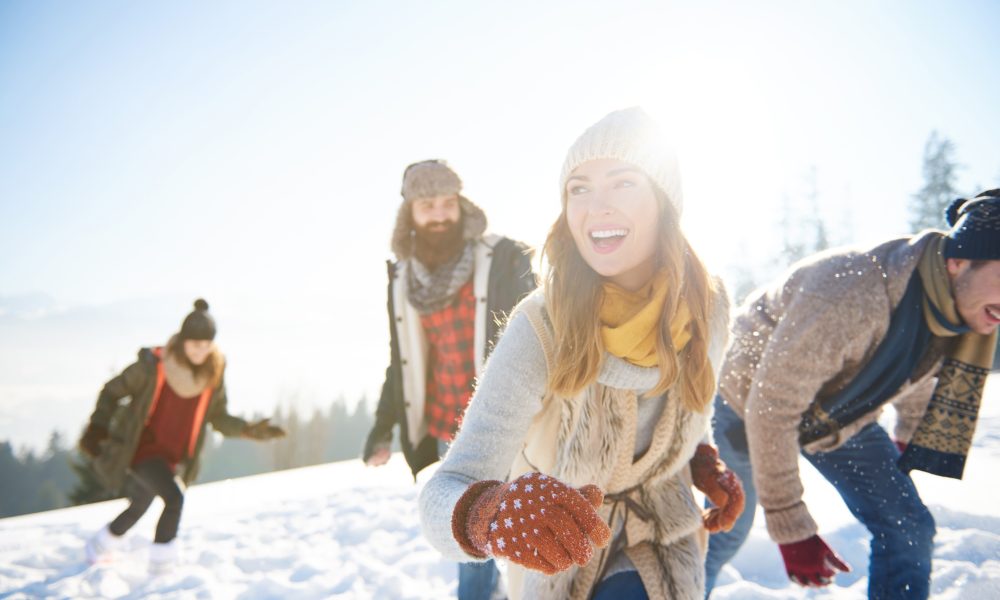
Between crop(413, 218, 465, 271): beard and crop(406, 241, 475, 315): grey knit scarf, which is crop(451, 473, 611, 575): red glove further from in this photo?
crop(413, 218, 465, 271): beard

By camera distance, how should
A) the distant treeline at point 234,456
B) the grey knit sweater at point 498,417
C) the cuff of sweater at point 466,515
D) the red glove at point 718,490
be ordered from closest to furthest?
the cuff of sweater at point 466,515
the grey knit sweater at point 498,417
the red glove at point 718,490
the distant treeline at point 234,456

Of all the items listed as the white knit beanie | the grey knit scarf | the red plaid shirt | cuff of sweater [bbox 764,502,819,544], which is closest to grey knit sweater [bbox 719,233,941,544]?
cuff of sweater [bbox 764,502,819,544]

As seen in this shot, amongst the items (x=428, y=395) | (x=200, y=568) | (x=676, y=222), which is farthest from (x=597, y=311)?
(x=200, y=568)

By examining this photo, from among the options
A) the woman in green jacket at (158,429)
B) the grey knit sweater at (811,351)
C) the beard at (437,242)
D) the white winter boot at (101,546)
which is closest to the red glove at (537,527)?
the grey knit sweater at (811,351)

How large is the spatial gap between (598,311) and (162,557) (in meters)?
4.34

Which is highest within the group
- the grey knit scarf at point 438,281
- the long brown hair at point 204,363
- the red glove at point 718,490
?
the grey knit scarf at point 438,281

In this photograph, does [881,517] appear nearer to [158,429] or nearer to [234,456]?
[158,429]

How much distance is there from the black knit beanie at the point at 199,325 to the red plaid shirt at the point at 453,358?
2358mm

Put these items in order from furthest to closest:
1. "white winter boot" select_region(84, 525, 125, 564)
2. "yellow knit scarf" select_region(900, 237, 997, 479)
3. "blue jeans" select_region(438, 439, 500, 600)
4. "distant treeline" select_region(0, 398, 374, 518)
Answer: "distant treeline" select_region(0, 398, 374, 518), "white winter boot" select_region(84, 525, 125, 564), "blue jeans" select_region(438, 439, 500, 600), "yellow knit scarf" select_region(900, 237, 997, 479)

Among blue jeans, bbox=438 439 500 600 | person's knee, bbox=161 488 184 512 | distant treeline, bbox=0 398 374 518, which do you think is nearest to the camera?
blue jeans, bbox=438 439 500 600

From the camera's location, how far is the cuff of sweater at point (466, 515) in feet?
3.12

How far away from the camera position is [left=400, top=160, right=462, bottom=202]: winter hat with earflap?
125 inches

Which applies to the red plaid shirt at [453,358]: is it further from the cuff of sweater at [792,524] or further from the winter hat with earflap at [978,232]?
the winter hat with earflap at [978,232]

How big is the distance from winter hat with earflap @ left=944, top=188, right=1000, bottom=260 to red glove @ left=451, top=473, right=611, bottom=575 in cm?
178
